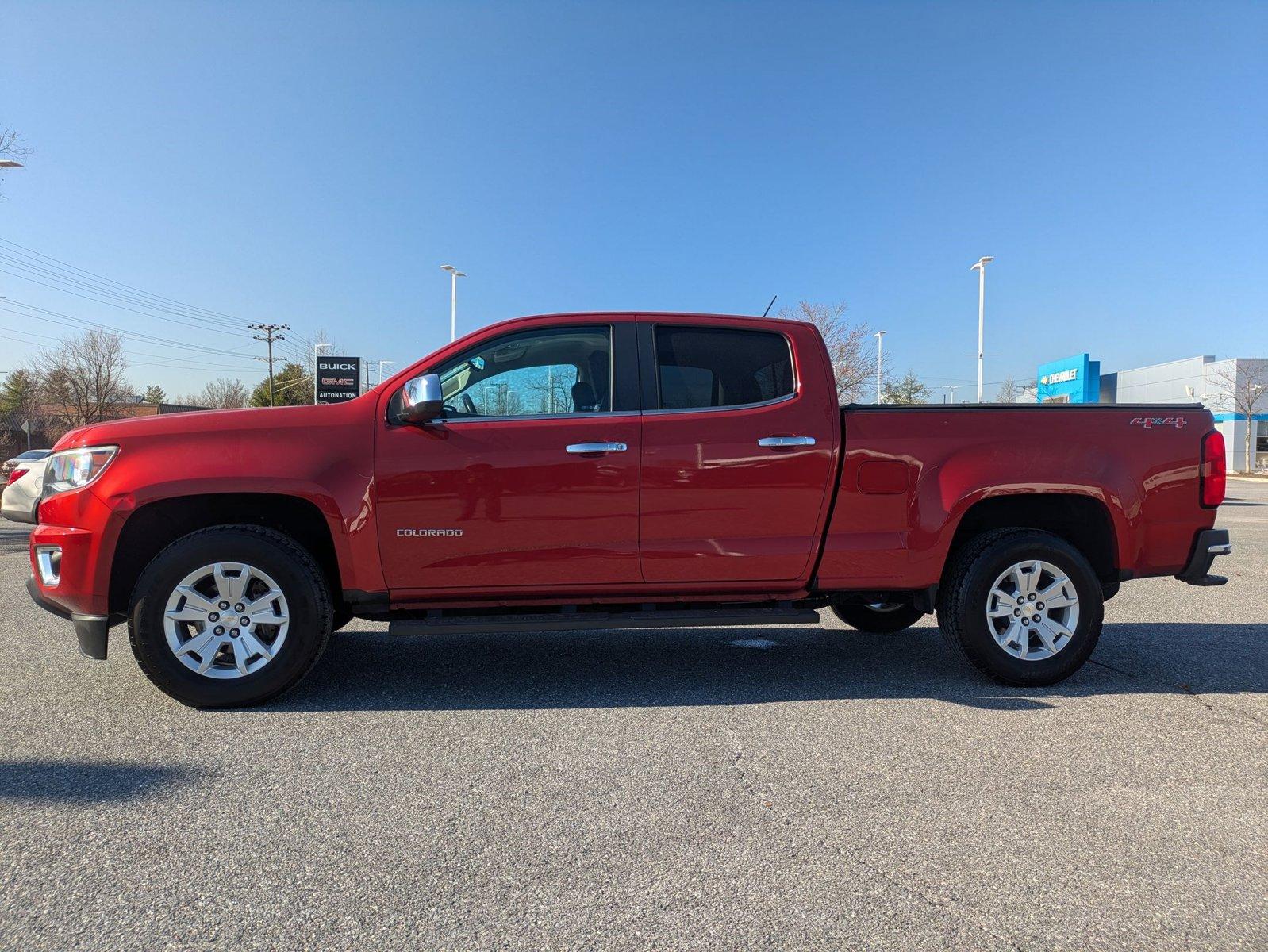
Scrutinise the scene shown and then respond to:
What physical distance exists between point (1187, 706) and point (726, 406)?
8.91 ft

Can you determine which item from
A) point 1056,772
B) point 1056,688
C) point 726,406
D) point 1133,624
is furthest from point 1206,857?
point 1133,624

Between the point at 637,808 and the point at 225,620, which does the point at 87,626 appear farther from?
the point at 637,808

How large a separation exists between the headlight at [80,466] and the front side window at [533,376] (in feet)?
5.24

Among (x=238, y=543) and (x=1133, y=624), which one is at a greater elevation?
(x=238, y=543)

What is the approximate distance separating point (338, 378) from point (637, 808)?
105ft

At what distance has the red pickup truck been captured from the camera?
3947mm

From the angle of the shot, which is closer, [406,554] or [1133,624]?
[406,554]

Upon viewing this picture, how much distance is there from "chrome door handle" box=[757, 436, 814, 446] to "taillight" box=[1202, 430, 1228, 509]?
7.10 ft

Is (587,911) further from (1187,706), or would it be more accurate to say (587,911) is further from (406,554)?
(1187,706)

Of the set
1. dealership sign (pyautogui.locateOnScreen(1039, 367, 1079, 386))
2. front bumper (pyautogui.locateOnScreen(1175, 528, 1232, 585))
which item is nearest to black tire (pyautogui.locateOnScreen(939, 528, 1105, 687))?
front bumper (pyautogui.locateOnScreen(1175, 528, 1232, 585))

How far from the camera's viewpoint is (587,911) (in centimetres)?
226

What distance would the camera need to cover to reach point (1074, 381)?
5675 cm

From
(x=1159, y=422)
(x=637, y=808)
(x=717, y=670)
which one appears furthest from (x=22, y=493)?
(x=1159, y=422)

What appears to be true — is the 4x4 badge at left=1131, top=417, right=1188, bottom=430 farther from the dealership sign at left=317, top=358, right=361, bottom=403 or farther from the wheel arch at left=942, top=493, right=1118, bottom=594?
the dealership sign at left=317, top=358, right=361, bottom=403
